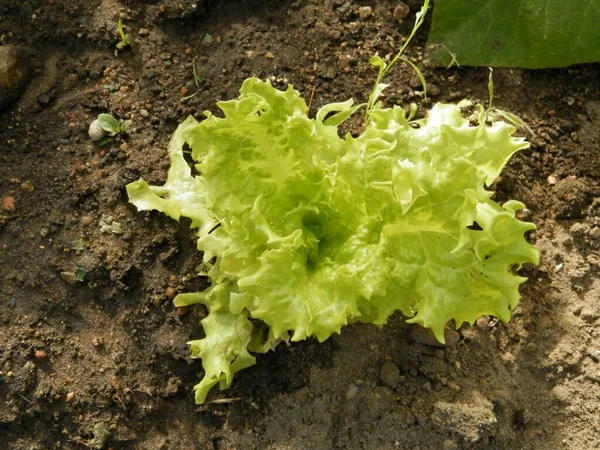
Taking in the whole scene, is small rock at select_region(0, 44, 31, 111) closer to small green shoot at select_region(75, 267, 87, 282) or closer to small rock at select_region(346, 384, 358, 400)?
small green shoot at select_region(75, 267, 87, 282)

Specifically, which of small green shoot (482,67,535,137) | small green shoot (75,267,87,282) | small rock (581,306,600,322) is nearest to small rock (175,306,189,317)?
small green shoot (75,267,87,282)

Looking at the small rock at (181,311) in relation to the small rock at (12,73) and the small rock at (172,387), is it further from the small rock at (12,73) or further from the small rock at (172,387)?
the small rock at (12,73)

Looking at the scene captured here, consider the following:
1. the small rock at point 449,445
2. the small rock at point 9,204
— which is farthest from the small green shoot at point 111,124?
the small rock at point 449,445

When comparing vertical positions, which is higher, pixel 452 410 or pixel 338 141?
pixel 338 141

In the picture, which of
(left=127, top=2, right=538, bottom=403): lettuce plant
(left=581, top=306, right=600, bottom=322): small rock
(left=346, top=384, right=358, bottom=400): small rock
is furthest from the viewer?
(left=581, top=306, right=600, bottom=322): small rock

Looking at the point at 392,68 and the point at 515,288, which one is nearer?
the point at 515,288

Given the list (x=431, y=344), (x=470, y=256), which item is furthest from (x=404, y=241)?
(x=431, y=344)

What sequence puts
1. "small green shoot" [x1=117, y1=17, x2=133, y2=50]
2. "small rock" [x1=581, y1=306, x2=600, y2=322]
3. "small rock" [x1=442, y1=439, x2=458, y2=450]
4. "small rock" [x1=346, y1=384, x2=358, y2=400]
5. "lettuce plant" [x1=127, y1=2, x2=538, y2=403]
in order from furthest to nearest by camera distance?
1. "small green shoot" [x1=117, y1=17, x2=133, y2=50]
2. "small rock" [x1=581, y1=306, x2=600, y2=322]
3. "small rock" [x1=346, y1=384, x2=358, y2=400]
4. "small rock" [x1=442, y1=439, x2=458, y2=450]
5. "lettuce plant" [x1=127, y1=2, x2=538, y2=403]

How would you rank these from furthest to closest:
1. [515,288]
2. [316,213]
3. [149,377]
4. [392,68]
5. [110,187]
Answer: [392,68] < [110,187] < [149,377] < [316,213] < [515,288]

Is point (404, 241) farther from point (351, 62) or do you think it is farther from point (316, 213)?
point (351, 62)
